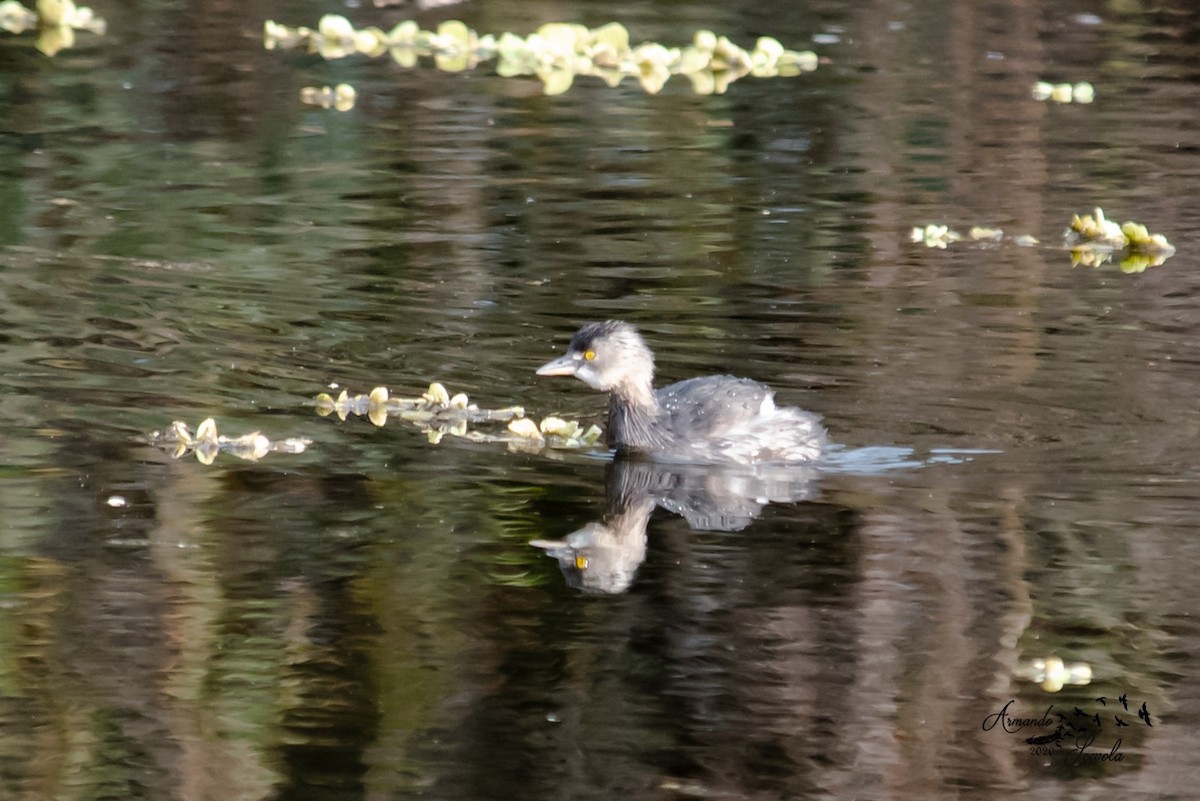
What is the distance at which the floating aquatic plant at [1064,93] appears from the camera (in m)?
17.7

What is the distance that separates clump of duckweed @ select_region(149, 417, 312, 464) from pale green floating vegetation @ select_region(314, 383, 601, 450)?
0.51 m

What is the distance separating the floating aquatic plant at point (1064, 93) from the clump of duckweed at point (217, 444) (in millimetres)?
10576

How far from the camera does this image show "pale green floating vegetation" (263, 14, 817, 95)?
18.7 metres

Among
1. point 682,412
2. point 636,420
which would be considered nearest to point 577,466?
point 636,420

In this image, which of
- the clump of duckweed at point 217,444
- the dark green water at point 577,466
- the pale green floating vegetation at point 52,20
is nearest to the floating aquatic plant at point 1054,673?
the dark green water at point 577,466

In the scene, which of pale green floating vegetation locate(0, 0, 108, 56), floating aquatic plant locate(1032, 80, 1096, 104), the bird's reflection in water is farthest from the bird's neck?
pale green floating vegetation locate(0, 0, 108, 56)

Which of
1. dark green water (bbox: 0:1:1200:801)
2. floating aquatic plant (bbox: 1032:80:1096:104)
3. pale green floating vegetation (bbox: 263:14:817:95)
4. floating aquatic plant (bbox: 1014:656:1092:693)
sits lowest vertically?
floating aquatic plant (bbox: 1014:656:1092:693)

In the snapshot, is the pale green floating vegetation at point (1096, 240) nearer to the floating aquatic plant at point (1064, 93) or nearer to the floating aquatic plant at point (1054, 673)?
the floating aquatic plant at point (1064, 93)

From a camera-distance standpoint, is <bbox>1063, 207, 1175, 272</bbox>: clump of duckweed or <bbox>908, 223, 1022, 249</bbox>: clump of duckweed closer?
<bbox>1063, 207, 1175, 272</bbox>: clump of duckweed

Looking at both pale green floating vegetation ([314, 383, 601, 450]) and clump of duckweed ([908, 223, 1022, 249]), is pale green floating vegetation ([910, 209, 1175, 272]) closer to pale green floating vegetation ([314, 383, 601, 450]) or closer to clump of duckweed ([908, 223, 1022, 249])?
clump of duckweed ([908, 223, 1022, 249])

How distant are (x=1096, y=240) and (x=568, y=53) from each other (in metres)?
7.34

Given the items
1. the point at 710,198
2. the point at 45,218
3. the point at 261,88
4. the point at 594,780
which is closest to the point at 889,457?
the point at 594,780

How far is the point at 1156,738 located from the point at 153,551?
337 cm

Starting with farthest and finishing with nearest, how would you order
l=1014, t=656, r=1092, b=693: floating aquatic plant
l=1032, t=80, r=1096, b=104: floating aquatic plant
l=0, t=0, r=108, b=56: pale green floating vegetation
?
l=0, t=0, r=108, b=56: pale green floating vegetation, l=1032, t=80, r=1096, b=104: floating aquatic plant, l=1014, t=656, r=1092, b=693: floating aquatic plant
